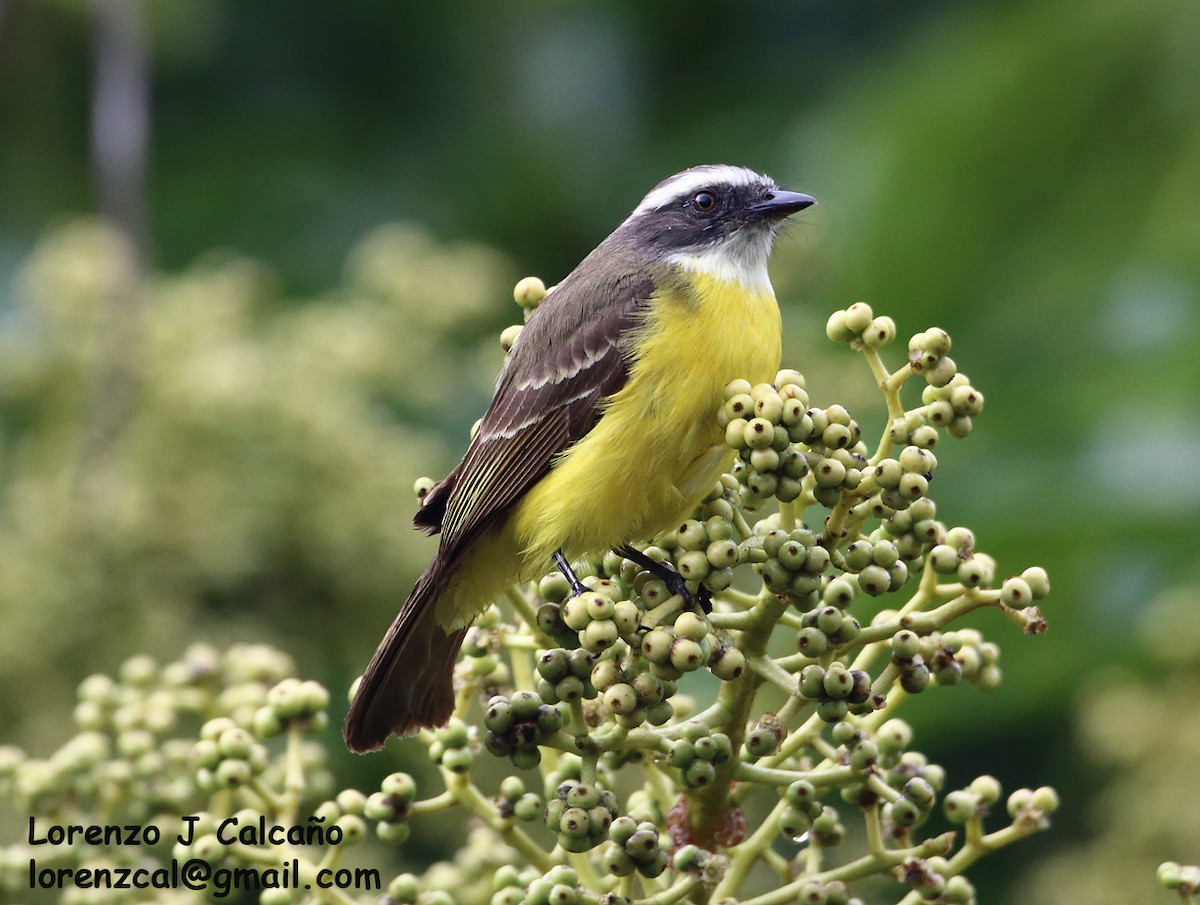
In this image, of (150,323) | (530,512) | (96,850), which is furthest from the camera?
(150,323)

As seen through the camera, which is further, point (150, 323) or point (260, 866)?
point (150, 323)

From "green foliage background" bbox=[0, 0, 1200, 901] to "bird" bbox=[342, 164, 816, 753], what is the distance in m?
1.01

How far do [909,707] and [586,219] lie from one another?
2833 millimetres

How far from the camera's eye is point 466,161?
671cm

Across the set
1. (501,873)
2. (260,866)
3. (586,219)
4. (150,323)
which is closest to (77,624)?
(150,323)

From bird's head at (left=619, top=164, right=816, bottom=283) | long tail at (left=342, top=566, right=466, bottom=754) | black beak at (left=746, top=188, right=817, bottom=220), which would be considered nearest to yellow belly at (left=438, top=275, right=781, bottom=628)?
long tail at (left=342, top=566, right=466, bottom=754)

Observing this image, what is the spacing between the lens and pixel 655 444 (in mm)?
3434

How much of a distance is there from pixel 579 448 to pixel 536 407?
15 centimetres

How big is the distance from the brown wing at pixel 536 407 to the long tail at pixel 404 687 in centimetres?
18

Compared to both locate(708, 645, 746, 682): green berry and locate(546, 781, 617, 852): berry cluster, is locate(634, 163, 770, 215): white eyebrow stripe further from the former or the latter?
locate(546, 781, 617, 852): berry cluster

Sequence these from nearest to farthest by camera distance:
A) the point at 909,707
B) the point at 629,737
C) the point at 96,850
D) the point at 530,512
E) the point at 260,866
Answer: the point at 629,737 < the point at 260,866 < the point at 96,850 < the point at 530,512 < the point at 909,707

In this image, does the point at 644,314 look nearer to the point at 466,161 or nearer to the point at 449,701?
the point at 449,701

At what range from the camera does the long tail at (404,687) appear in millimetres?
A: 3250

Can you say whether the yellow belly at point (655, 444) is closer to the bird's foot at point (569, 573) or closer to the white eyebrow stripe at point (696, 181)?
the bird's foot at point (569, 573)
